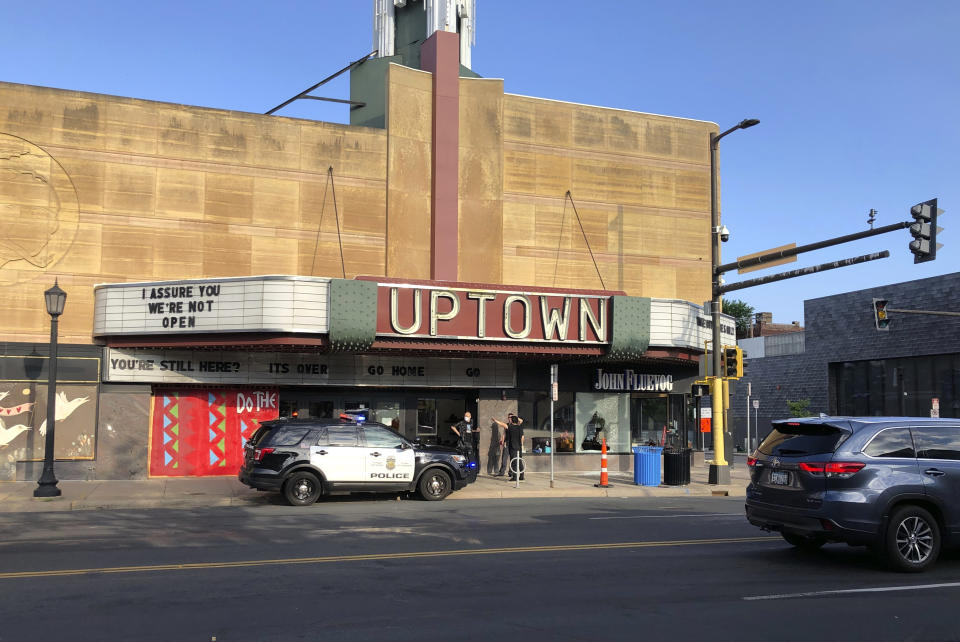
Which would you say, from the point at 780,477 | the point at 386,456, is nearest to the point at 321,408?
the point at 386,456

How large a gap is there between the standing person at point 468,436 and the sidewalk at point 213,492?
33.9 inches

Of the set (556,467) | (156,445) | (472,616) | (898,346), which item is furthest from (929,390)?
(472,616)

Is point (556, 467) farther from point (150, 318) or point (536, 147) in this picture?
point (150, 318)

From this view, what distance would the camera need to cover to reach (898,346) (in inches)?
1773

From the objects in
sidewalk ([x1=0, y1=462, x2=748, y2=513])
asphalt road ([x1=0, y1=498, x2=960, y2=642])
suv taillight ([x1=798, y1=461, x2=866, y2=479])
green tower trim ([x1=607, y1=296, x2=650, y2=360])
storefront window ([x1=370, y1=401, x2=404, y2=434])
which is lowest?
sidewalk ([x1=0, y1=462, x2=748, y2=513])

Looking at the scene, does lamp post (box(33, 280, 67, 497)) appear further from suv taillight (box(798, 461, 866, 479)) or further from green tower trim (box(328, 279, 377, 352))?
suv taillight (box(798, 461, 866, 479))

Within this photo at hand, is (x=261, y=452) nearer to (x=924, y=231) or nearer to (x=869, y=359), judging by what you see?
(x=924, y=231)

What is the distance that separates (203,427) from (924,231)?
1852 cm

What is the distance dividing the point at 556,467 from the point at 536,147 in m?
9.89

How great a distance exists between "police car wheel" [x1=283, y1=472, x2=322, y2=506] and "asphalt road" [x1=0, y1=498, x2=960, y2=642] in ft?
→ 9.19

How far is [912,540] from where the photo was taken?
33.0ft

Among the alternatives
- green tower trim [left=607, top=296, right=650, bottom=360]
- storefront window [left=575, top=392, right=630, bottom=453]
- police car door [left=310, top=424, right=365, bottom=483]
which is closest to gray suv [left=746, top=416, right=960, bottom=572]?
police car door [left=310, top=424, right=365, bottom=483]

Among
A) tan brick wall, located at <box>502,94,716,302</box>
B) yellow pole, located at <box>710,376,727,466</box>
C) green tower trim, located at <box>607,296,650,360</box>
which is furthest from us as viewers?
tan brick wall, located at <box>502,94,716,302</box>

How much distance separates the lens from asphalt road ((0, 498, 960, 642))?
746 cm
